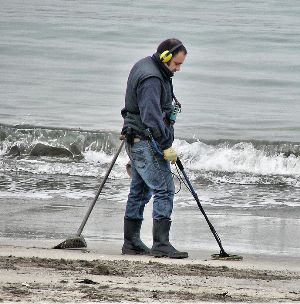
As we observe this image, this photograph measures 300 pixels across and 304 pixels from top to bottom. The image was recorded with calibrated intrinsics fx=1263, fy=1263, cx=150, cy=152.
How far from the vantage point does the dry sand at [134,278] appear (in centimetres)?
691

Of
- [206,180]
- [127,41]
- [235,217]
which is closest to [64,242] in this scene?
[235,217]

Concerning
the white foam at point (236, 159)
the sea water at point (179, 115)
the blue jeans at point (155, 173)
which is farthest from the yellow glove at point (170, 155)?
the white foam at point (236, 159)

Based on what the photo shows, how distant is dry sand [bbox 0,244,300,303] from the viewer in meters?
6.91

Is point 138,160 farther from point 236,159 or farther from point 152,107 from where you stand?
point 236,159

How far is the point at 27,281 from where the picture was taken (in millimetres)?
7266

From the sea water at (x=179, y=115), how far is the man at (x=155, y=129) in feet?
3.57

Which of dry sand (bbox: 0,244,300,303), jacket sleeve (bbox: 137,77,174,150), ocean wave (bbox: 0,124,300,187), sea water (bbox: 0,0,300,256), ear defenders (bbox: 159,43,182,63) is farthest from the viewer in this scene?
ocean wave (bbox: 0,124,300,187)

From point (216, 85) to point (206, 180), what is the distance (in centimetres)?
1068

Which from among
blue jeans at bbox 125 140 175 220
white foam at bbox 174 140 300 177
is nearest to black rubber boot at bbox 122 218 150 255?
blue jeans at bbox 125 140 175 220

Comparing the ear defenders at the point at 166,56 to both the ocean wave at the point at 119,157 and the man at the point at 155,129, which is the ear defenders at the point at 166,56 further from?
the ocean wave at the point at 119,157

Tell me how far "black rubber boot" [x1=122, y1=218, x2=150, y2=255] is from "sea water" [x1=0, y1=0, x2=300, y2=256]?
0.86 metres

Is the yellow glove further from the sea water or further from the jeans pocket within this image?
the sea water

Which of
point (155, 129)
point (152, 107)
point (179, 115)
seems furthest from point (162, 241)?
point (179, 115)

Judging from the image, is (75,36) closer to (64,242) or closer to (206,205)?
(206,205)
